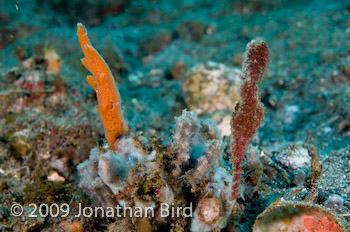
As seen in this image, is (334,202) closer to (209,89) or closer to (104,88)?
(104,88)

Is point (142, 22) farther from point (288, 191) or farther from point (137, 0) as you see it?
point (288, 191)

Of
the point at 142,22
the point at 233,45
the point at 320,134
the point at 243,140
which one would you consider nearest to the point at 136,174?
the point at 243,140

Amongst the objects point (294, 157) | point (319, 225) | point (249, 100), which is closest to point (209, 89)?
point (294, 157)

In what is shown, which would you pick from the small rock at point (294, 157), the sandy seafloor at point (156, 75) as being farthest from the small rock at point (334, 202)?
the small rock at point (294, 157)

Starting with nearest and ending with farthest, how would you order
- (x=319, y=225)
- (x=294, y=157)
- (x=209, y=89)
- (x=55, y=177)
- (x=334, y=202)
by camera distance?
(x=319, y=225) < (x=334, y=202) < (x=294, y=157) < (x=55, y=177) < (x=209, y=89)

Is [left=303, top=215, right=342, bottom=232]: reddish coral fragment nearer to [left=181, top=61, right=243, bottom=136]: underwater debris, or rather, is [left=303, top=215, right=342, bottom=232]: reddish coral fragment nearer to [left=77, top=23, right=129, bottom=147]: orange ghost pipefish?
[left=77, top=23, right=129, bottom=147]: orange ghost pipefish

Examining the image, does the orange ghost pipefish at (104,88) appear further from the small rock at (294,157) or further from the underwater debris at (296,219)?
the small rock at (294,157)

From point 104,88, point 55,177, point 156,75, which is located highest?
point 156,75
